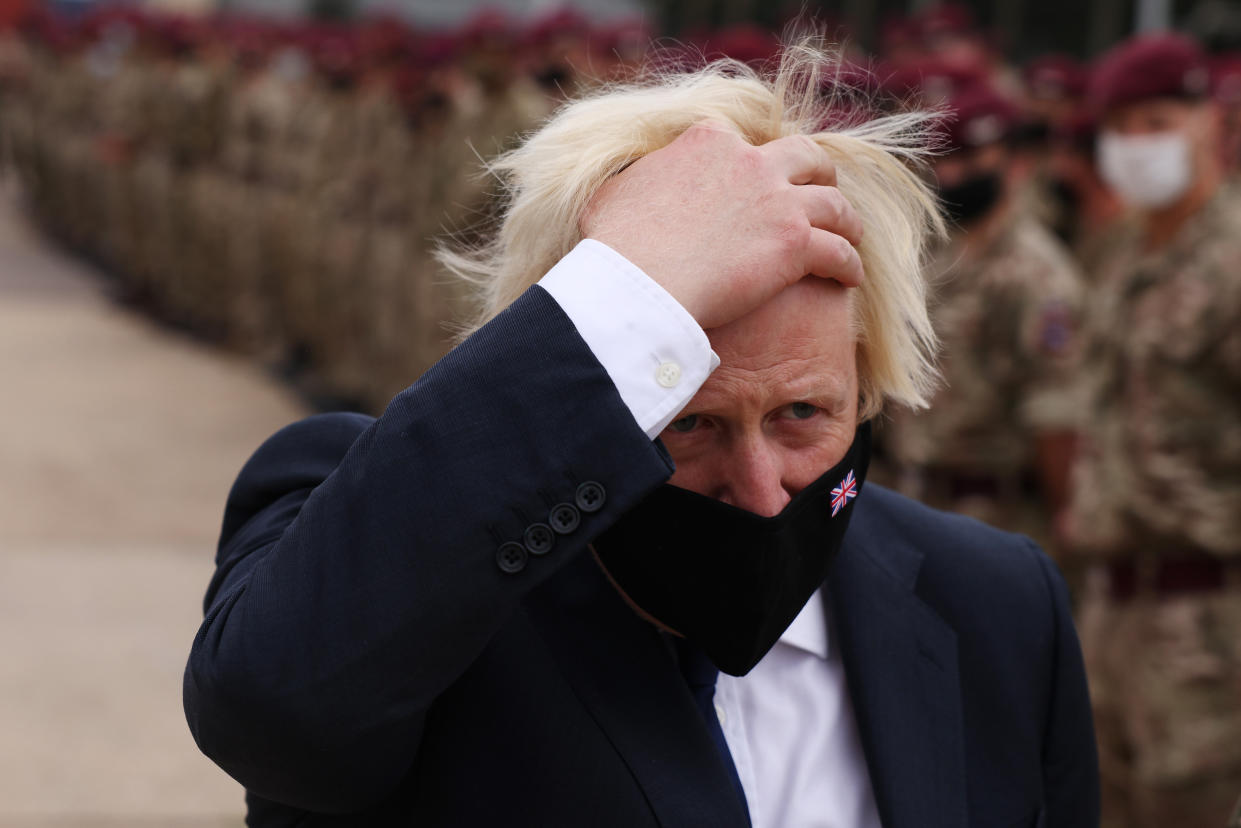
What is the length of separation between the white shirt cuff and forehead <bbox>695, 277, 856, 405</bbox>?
128 millimetres

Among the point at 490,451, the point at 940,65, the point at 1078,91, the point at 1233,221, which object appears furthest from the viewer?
the point at 1078,91

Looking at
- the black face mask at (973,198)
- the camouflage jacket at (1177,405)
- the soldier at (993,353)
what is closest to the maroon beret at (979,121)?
the soldier at (993,353)

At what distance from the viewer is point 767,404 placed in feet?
4.24

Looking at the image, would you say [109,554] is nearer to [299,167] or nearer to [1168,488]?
[1168,488]

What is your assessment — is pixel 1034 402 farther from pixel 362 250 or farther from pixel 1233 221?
pixel 362 250

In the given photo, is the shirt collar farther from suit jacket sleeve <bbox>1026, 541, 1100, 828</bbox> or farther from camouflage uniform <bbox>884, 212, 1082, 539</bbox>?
camouflage uniform <bbox>884, 212, 1082, 539</bbox>

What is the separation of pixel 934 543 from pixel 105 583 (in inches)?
193

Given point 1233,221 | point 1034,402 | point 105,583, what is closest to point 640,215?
point 1233,221

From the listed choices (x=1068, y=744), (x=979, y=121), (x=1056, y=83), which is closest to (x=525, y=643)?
(x=1068, y=744)

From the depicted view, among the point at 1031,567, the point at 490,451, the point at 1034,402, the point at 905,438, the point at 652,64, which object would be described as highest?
the point at 652,64

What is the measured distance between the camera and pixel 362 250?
953 centimetres

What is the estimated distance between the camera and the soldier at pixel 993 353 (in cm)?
437

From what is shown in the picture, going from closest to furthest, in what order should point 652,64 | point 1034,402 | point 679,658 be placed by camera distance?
point 679,658 → point 652,64 → point 1034,402

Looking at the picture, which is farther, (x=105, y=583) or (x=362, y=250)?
(x=362, y=250)
